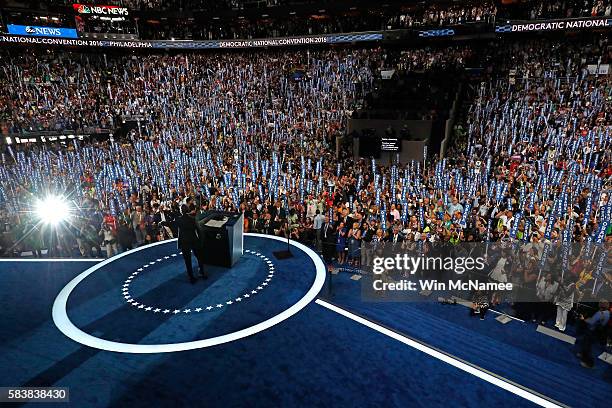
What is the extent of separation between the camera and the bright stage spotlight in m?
11.3

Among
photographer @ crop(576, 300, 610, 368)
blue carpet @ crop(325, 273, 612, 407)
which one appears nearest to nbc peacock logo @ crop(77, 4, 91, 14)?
blue carpet @ crop(325, 273, 612, 407)

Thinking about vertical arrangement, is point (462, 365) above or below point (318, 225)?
below

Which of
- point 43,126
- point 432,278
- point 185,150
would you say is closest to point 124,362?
point 432,278

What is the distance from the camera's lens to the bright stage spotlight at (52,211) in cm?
1135

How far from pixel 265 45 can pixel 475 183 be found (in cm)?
2518

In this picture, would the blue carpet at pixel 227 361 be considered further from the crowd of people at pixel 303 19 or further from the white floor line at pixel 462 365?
A: the crowd of people at pixel 303 19

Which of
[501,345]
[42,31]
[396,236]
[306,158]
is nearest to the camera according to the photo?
[501,345]

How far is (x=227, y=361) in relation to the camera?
5.89 metres

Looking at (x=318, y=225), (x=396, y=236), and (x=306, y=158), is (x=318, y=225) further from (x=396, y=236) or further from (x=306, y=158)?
(x=306, y=158)

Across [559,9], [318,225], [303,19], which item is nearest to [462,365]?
[318,225]

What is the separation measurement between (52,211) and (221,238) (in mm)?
6647

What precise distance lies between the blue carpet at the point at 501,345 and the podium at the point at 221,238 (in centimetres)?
247

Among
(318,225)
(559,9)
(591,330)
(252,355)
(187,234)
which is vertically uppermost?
(559,9)

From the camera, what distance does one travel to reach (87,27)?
31719mm
